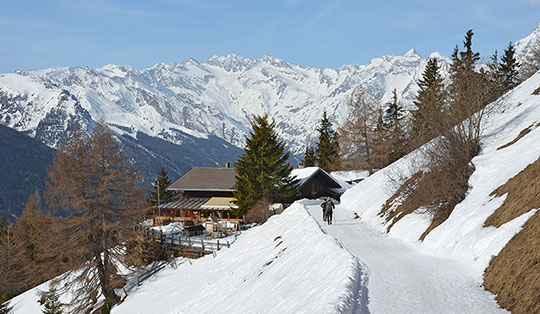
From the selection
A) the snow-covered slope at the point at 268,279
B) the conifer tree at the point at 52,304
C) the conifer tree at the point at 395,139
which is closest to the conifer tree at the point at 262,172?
the snow-covered slope at the point at 268,279

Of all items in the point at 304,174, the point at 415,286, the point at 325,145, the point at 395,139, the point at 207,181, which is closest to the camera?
the point at 415,286

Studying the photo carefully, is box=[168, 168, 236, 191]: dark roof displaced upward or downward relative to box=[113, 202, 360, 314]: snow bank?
upward

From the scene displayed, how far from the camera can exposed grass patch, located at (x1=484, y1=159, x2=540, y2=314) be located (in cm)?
974

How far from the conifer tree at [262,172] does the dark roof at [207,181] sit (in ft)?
30.9

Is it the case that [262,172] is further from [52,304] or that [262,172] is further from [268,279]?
[268,279]

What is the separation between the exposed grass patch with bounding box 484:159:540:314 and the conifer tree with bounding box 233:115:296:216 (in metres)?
33.2

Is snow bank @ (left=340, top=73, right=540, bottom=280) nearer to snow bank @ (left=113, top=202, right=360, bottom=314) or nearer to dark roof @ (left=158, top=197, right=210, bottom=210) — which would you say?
snow bank @ (left=113, top=202, right=360, bottom=314)

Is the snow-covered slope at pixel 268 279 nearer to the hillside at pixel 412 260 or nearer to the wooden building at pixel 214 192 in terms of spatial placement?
the hillside at pixel 412 260

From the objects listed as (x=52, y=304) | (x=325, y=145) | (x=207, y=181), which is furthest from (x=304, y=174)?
(x=52, y=304)

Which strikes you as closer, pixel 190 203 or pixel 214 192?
pixel 190 203

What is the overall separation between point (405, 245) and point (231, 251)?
17.6 metres

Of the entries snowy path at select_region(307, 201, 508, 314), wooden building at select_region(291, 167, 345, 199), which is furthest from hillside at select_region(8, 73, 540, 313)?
wooden building at select_region(291, 167, 345, 199)

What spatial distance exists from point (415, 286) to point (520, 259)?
9.13 ft

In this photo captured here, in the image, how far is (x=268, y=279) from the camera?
59.1 feet
